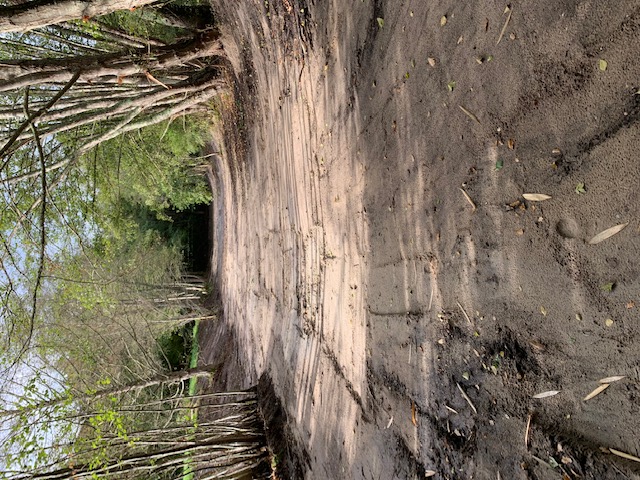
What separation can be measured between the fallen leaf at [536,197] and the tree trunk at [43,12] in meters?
3.07

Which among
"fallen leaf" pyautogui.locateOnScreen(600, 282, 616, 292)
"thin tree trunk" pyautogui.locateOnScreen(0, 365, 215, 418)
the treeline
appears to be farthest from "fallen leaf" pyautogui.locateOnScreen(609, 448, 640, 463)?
"thin tree trunk" pyautogui.locateOnScreen(0, 365, 215, 418)

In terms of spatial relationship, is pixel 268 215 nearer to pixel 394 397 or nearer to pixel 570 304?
pixel 394 397

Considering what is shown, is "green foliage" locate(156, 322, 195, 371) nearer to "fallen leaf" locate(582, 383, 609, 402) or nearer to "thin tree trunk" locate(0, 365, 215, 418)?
"thin tree trunk" locate(0, 365, 215, 418)

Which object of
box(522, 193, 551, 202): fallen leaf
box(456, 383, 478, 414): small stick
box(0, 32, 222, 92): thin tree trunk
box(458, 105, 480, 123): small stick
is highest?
box(0, 32, 222, 92): thin tree trunk

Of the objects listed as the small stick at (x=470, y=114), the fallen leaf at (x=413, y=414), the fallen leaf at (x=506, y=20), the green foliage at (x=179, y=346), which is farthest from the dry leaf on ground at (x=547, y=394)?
the green foliage at (x=179, y=346)

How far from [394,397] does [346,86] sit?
229 centimetres

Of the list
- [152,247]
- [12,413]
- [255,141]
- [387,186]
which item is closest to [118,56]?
[255,141]

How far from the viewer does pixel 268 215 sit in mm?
6625

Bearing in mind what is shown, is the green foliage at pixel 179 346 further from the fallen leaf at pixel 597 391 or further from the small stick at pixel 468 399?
the fallen leaf at pixel 597 391

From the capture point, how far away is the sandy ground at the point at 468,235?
167cm

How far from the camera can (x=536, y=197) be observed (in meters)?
1.94

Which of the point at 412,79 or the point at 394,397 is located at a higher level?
the point at 412,79

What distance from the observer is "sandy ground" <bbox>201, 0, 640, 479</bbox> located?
1.67 meters

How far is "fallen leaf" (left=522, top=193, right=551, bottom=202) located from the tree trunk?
307 cm
